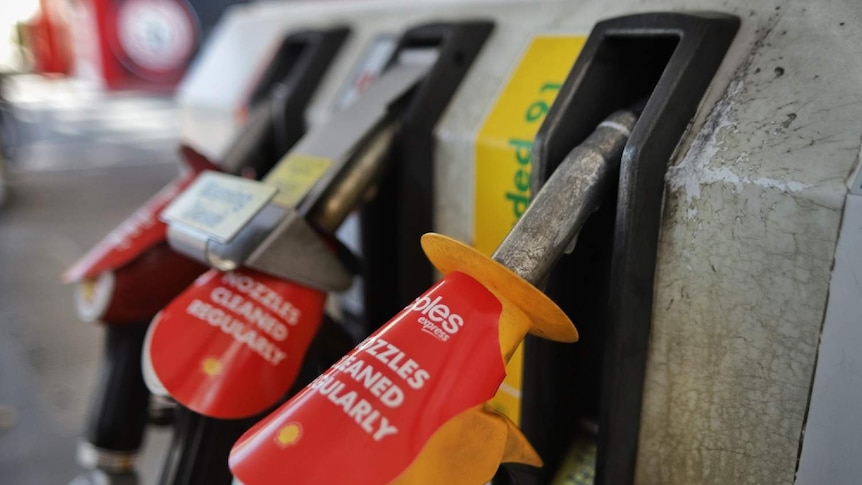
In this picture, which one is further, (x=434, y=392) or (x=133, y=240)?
(x=133, y=240)

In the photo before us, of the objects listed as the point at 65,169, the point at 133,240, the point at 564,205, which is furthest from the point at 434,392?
the point at 65,169

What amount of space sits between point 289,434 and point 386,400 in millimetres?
75

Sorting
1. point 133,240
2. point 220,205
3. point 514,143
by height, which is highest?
point 514,143

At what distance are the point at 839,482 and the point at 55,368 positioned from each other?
1.84 meters

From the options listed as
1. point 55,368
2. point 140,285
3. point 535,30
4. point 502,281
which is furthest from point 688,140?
point 55,368

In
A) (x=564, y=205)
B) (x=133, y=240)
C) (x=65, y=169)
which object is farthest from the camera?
(x=65, y=169)

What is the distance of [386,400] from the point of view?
1.69 ft

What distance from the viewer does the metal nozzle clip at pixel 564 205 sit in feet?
1.97

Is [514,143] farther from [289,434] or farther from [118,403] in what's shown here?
[118,403]

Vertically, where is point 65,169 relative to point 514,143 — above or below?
below

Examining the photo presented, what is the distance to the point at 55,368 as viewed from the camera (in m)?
1.85

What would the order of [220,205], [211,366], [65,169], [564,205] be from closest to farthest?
1. [564,205]
2. [211,366]
3. [220,205]
4. [65,169]

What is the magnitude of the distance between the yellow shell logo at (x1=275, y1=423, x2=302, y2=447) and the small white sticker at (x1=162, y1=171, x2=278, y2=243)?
349 mm

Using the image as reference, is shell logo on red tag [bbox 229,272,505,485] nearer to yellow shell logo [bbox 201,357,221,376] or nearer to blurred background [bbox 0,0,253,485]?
yellow shell logo [bbox 201,357,221,376]
